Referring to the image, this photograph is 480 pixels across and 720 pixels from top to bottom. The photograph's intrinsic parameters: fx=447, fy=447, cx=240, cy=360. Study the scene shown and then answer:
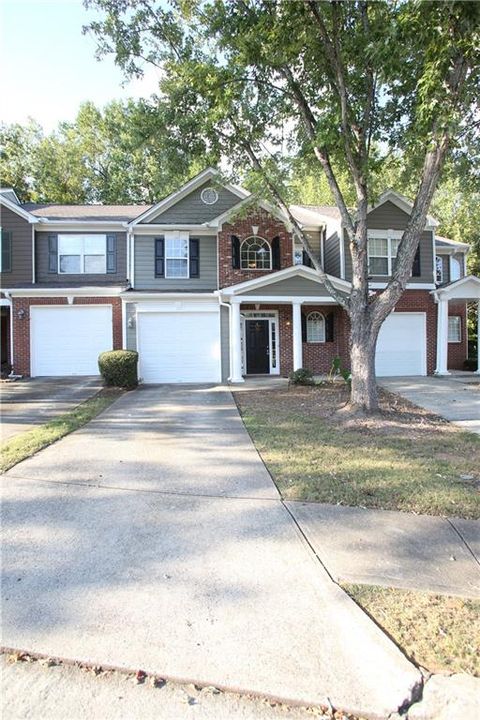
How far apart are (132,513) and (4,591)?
1336mm

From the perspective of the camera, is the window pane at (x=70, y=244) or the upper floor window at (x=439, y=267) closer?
the window pane at (x=70, y=244)

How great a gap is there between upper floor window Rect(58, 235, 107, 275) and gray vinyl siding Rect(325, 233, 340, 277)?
8.48 m

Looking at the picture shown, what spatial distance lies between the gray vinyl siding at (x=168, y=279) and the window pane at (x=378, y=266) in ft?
18.8

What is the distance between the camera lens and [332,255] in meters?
17.1

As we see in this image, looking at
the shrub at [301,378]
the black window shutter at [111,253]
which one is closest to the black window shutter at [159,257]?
the black window shutter at [111,253]

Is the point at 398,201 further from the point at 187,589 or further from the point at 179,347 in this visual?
the point at 187,589

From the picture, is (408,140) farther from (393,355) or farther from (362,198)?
(393,355)

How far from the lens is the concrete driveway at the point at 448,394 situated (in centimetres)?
893

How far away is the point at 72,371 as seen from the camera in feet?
50.7

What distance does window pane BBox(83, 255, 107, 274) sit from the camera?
16438 mm

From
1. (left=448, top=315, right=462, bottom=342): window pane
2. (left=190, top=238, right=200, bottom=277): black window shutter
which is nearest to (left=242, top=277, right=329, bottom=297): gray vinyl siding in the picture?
(left=190, top=238, right=200, bottom=277): black window shutter

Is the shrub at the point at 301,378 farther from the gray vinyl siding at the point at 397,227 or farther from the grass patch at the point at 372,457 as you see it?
the gray vinyl siding at the point at 397,227

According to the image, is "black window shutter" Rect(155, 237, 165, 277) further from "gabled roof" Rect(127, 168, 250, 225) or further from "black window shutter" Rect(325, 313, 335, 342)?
"black window shutter" Rect(325, 313, 335, 342)

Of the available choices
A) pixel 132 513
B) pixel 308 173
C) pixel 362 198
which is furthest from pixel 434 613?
pixel 308 173
